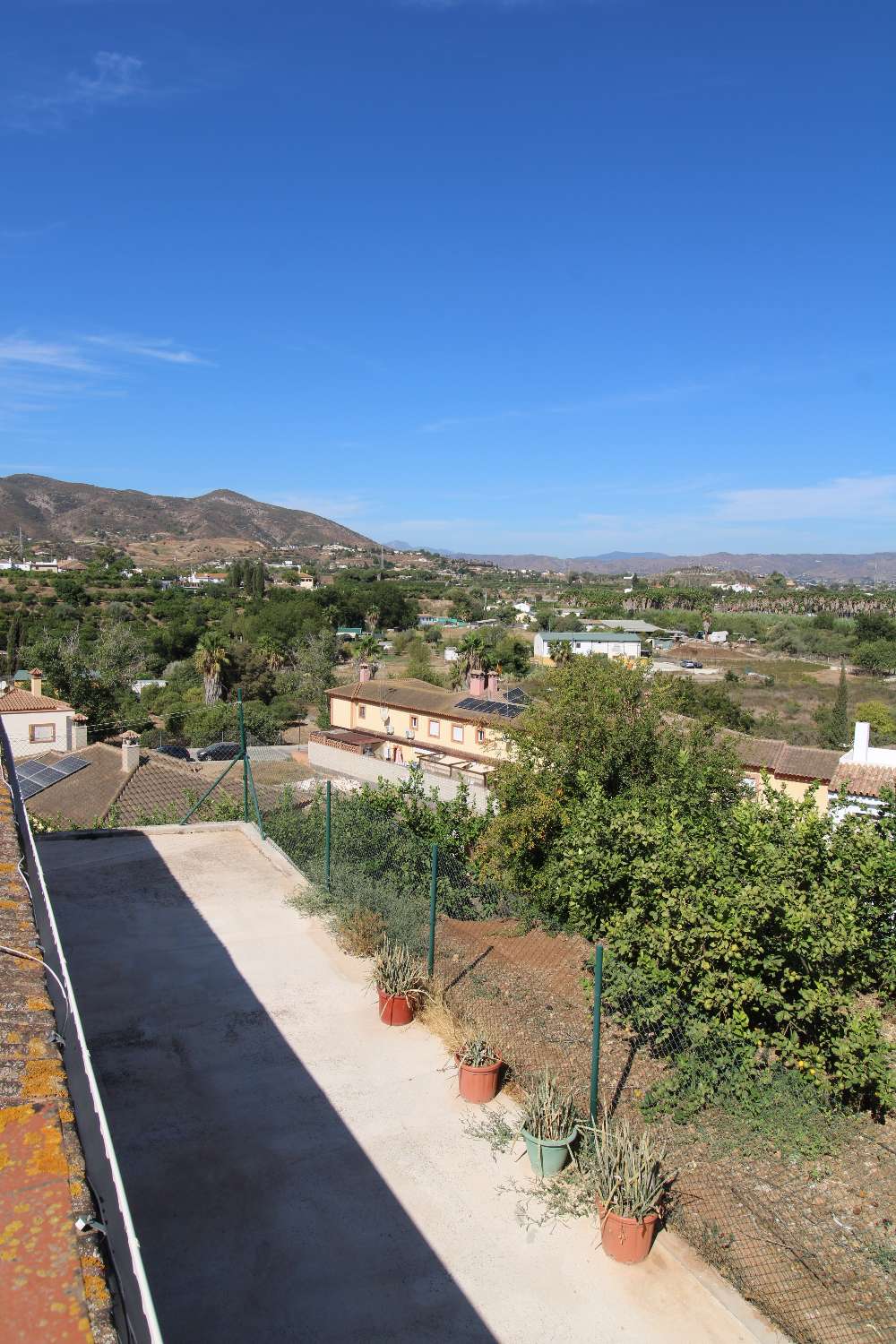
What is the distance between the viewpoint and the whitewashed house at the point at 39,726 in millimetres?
32594

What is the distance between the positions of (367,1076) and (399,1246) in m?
1.87

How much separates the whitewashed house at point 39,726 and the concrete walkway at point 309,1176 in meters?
25.9

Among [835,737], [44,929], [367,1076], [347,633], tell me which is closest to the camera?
[44,929]

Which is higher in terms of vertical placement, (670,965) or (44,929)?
(44,929)

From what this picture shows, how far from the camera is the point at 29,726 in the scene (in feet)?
108

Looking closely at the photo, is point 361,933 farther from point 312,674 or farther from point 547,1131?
point 312,674

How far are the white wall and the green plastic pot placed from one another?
99.7 ft

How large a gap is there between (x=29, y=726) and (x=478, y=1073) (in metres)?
30.9

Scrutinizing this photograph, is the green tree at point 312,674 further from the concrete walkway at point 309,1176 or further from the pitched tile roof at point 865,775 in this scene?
the concrete walkway at point 309,1176

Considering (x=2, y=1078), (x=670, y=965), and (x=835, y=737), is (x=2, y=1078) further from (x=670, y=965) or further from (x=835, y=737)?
(x=835, y=737)

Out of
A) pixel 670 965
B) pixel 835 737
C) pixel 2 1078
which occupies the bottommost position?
pixel 835 737

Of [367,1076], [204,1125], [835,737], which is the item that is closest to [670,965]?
[367,1076]

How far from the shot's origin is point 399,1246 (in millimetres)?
5098

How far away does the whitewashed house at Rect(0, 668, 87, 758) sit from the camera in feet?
107
